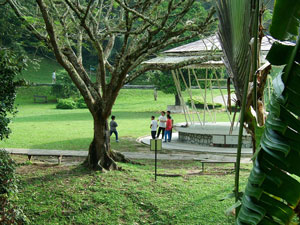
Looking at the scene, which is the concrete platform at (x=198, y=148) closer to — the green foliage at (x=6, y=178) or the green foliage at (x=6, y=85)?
the green foliage at (x=6, y=85)

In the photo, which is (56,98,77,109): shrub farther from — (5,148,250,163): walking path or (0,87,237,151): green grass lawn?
(5,148,250,163): walking path

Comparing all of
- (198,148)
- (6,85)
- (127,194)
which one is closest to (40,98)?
(198,148)

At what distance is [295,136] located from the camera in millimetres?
1985

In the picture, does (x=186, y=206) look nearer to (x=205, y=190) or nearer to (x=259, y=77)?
(x=205, y=190)

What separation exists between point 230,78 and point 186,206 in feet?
22.6

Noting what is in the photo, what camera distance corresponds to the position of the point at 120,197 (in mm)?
9930

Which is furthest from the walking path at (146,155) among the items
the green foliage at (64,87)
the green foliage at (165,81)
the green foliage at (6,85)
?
the green foliage at (64,87)

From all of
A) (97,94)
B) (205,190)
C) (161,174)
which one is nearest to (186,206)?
(205,190)

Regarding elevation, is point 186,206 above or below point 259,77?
below

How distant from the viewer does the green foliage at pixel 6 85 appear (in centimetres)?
926

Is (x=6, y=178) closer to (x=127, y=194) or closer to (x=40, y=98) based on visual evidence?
(x=127, y=194)

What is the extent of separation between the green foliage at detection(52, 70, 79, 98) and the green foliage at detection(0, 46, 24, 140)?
35.1 metres

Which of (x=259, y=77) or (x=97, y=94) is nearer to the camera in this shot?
(x=259, y=77)

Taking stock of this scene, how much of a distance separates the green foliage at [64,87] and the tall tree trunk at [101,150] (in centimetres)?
3298
